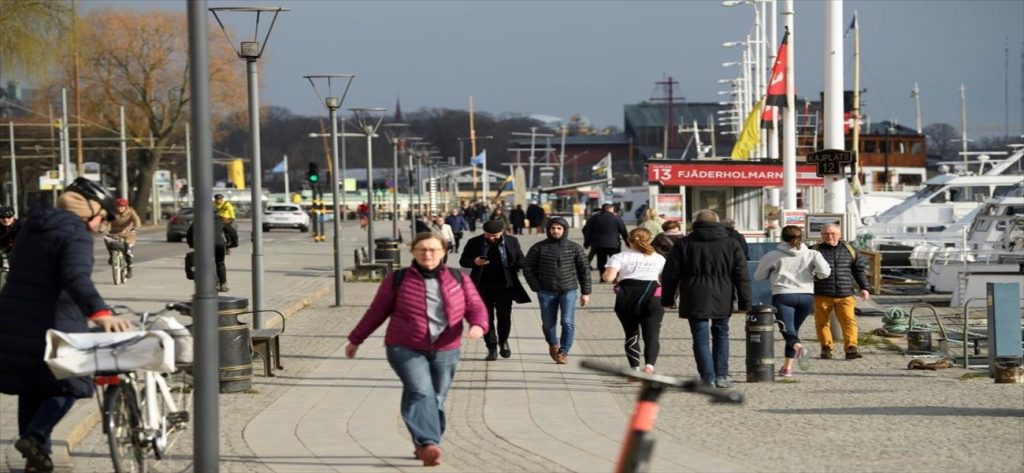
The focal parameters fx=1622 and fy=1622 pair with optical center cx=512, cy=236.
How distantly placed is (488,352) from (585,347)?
6.71 ft

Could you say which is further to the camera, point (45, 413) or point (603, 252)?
point (603, 252)

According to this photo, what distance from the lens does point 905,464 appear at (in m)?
9.97

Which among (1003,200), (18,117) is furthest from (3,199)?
(1003,200)

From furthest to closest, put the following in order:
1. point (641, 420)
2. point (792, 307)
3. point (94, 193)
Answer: point (792, 307) < point (94, 193) < point (641, 420)

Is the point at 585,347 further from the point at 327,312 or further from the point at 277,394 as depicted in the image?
the point at 327,312

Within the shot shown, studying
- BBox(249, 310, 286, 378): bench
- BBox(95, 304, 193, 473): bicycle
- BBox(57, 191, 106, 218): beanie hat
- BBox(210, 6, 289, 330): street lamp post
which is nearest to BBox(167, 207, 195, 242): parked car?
BBox(210, 6, 289, 330): street lamp post

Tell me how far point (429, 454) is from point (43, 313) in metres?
2.53

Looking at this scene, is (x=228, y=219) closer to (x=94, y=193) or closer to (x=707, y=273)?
(x=707, y=273)

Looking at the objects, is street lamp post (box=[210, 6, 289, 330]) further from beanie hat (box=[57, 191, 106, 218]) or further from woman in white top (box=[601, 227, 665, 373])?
beanie hat (box=[57, 191, 106, 218])

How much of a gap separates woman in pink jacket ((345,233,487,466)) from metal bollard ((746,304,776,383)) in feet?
18.2

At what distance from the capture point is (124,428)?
8.72 meters

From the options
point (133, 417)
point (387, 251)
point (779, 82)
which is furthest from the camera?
point (387, 251)

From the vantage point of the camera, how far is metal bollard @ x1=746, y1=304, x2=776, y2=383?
15047 mm

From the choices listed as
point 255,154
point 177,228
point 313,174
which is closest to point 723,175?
point 313,174
